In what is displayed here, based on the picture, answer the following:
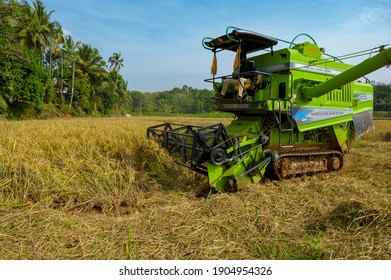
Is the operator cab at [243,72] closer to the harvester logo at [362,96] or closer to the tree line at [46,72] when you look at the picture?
the harvester logo at [362,96]

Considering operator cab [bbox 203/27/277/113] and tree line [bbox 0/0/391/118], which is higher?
tree line [bbox 0/0/391/118]

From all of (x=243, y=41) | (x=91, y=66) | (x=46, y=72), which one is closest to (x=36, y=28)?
(x=46, y=72)

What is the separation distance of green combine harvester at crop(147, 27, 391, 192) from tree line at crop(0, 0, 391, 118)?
18.3 feet

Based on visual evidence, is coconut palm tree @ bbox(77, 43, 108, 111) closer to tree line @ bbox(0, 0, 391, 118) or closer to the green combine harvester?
tree line @ bbox(0, 0, 391, 118)

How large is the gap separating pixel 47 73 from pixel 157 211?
27377 millimetres

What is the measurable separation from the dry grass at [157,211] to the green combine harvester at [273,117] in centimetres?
38

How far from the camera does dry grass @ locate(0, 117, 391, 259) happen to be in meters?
2.91

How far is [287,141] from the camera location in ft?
19.0

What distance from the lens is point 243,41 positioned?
541 centimetres

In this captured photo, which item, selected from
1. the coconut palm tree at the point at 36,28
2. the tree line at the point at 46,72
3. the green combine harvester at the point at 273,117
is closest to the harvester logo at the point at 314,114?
the green combine harvester at the point at 273,117

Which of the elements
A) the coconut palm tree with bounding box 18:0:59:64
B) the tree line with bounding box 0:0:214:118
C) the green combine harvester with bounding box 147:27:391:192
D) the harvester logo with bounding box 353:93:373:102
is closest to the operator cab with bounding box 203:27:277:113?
the green combine harvester with bounding box 147:27:391:192

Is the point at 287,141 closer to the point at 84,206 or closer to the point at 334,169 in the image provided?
the point at 334,169

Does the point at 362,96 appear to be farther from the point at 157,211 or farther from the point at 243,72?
the point at 157,211

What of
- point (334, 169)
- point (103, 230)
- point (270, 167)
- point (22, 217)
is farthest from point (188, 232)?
point (334, 169)
